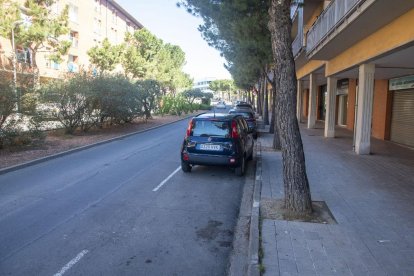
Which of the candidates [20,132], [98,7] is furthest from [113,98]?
[98,7]

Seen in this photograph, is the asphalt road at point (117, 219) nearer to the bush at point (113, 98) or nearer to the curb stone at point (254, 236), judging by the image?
the curb stone at point (254, 236)

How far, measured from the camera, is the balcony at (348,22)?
8172 millimetres

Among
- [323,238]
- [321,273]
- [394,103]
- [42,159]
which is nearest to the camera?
[321,273]

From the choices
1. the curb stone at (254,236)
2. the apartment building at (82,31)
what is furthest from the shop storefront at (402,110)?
the apartment building at (82,31)

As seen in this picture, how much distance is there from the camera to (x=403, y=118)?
15.7 m

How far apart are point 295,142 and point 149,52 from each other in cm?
4266

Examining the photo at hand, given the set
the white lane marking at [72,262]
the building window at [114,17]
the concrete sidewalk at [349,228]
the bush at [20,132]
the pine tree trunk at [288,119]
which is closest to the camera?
the white lane marking at [72,262]

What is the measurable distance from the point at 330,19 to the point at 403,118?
21.7 feet

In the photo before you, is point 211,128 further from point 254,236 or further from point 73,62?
point 73,62

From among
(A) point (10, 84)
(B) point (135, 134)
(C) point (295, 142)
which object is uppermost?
(A) point (10, 84)

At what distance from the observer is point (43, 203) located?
21.4 ft

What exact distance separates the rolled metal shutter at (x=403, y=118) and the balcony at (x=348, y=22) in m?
3.64

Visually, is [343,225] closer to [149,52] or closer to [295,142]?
[295,142]

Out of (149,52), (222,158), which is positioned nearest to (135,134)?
(222,158)
